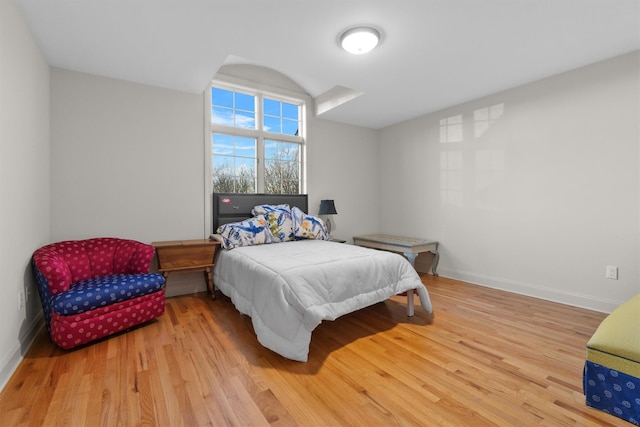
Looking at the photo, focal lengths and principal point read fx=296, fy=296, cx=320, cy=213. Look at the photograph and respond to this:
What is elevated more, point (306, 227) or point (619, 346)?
point (306, 227)

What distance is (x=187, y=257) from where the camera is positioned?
3129 millimetres

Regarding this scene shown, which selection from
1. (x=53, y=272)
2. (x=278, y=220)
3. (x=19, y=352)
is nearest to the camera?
(x=19, y=352)

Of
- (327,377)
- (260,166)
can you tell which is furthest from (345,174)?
(327,377)

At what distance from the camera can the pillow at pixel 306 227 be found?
378 cm

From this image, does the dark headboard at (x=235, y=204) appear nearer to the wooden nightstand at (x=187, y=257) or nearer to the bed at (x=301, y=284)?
the wooden nightstand at (x=187, y=257)

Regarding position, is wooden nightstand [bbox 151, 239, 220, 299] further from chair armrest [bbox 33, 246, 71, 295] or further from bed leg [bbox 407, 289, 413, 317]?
bed leg [bbox 407, 289, 413, 317]

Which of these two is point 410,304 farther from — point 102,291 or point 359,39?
point 102,291

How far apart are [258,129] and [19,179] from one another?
262 cm

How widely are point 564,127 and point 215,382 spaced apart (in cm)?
392

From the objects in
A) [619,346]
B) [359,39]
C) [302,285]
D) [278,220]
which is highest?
[359,39]

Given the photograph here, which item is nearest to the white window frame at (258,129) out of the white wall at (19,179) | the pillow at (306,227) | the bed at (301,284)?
the pillow at (306,227)

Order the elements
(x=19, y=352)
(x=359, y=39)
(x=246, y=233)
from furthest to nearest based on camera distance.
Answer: (x=246, y=233), (x=359, y=39), (x=19, y=352)

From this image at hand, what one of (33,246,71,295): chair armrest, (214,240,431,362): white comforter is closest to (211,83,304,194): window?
(214,240,431,362): white comforter

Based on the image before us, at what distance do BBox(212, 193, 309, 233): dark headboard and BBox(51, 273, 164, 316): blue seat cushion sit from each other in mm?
1286
